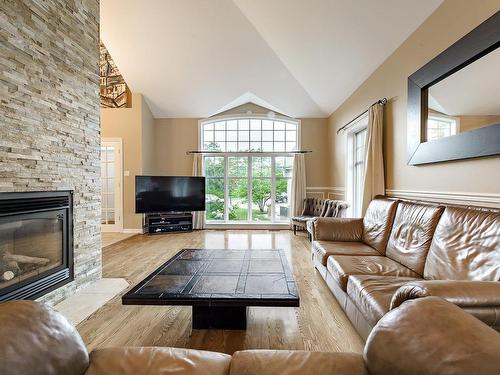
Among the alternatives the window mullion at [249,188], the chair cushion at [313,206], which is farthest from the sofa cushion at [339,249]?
the window mullion at [249,188]

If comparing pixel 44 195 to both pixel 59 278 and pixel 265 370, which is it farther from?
pixel 265 370

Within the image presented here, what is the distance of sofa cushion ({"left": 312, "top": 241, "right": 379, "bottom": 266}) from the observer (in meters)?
2.84

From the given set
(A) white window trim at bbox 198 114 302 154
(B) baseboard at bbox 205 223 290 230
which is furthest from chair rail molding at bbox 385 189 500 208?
(A) white window trim at bbox 198 114 302 154

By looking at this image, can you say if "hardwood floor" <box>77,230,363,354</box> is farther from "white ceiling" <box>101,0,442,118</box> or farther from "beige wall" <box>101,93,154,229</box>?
"beige wall" <box>101,93,154,229</box>

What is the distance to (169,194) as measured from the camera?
6.35 metres

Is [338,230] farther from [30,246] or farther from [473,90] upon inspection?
[30,246]

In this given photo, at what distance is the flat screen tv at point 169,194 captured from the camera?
609cm

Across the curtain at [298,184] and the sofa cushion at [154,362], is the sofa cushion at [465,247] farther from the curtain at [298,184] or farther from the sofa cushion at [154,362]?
the curtain at [298,184]

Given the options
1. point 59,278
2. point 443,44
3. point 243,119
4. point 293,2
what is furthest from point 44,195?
point 243,119

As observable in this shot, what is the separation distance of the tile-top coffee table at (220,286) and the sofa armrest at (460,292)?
2.69 feet

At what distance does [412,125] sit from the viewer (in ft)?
9.93

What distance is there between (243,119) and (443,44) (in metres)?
5.06

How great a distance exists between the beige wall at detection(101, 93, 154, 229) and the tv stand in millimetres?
308

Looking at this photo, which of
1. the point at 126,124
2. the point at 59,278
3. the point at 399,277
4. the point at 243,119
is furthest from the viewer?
the point at 243,119
